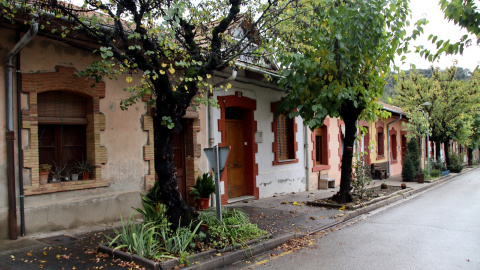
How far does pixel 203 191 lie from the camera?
938cm

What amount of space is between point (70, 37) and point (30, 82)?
4.07 ft

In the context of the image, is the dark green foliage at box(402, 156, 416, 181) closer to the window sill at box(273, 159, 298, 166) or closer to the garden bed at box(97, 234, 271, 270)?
the window sill at box(273, 159, 298, 166)

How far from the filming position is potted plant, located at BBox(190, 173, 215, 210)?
9352 millimetres

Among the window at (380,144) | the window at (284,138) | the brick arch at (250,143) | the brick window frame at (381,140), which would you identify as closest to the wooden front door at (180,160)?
the brick arch at (250,143)

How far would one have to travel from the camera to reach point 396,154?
24906mm

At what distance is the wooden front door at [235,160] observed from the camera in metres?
11.4

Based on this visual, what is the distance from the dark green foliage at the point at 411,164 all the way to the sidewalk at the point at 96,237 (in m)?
8.51

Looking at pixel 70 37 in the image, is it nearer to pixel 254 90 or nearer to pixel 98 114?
pixel 98 114

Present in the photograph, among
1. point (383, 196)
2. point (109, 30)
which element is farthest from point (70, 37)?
point (383, 196)

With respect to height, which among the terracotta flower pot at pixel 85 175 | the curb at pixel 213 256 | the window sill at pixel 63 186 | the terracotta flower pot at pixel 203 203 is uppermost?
the terracotta flower pot at pixel 85 175

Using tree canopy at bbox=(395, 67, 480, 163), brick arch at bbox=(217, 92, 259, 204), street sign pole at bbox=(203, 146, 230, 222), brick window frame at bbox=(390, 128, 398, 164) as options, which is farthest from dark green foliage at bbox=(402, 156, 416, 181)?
street sign pole at bbox=(203, 146, 230, 222)

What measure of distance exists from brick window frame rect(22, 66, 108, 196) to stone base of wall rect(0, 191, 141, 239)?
1.02ft

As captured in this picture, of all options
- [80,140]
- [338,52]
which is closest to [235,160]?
[338,52]

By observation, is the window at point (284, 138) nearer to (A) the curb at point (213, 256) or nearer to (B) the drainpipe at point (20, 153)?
(A) the curb at point (213, 256)
